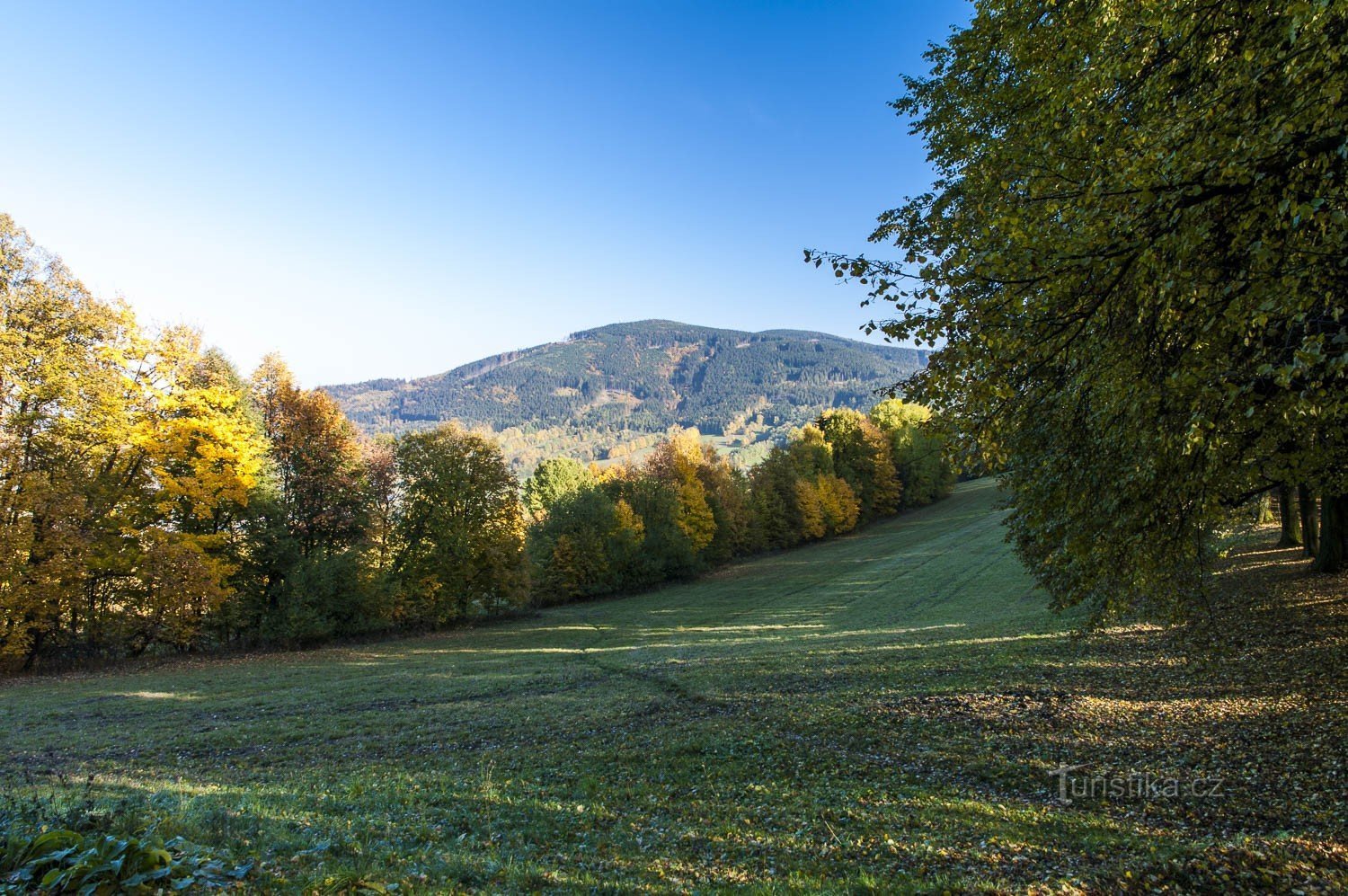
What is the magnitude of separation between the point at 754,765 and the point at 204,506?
30375 mm

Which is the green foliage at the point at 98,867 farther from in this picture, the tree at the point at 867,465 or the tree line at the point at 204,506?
the tree at the point at 867,465

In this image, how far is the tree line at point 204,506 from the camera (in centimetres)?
2689

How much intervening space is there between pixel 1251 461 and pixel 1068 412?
2.28 metres

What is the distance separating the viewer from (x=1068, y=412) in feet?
28.8

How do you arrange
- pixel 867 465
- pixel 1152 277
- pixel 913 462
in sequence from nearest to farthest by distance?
pixel 1152 277 < pixel 867 465 < pixel 913 462

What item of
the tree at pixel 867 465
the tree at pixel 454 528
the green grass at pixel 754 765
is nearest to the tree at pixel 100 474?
the green grass at pixel 754 765

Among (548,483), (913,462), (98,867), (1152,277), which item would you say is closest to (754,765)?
(98,867)

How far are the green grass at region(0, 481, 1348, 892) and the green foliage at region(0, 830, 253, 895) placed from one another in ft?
1.87

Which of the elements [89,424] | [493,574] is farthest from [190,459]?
[493,574]

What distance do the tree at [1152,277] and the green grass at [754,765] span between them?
2.85m

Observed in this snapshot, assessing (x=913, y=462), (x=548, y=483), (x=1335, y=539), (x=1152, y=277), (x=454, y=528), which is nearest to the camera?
(x=1152, y=277)

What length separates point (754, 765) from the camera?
35.1 feet

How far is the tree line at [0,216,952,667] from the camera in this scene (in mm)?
26891

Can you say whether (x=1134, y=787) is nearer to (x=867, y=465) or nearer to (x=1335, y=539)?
(x=1335, y=539)
